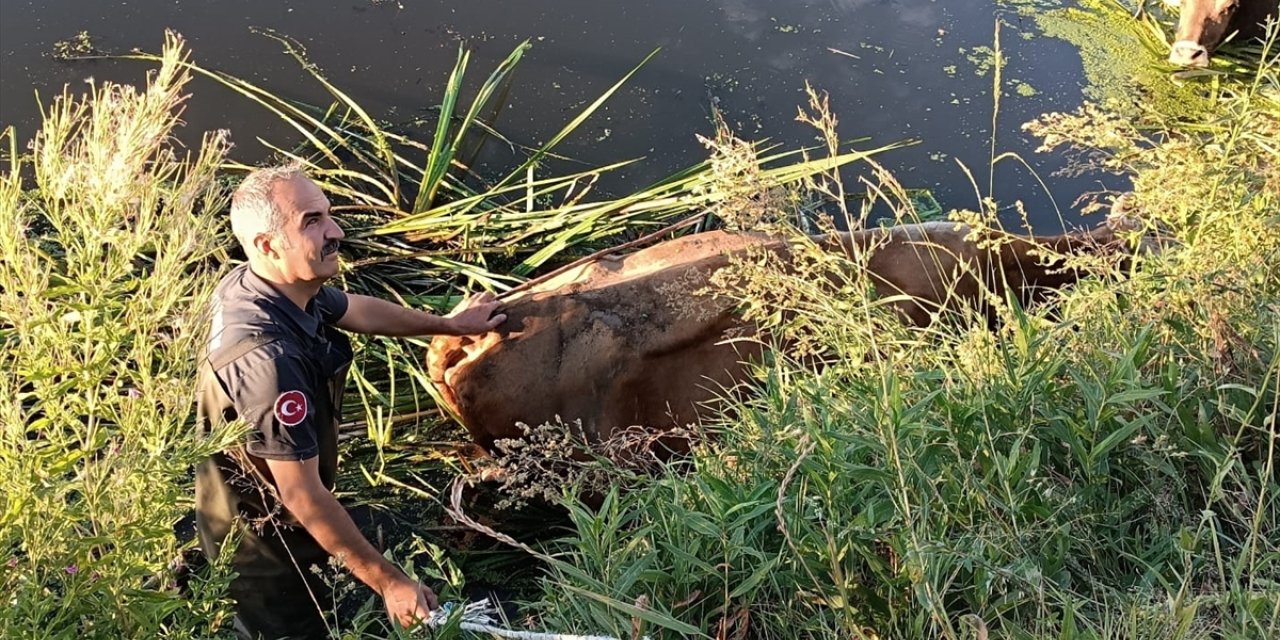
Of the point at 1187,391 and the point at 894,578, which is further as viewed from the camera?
the point at 1187,391

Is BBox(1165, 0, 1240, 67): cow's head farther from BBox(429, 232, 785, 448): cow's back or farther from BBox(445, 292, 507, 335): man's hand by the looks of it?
BBox(445, 292, 507, 335): man's hand

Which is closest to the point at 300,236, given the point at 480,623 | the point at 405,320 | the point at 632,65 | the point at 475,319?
the point at 405,320

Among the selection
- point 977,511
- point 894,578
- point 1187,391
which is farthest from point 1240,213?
point 894,578

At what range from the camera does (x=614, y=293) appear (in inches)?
105

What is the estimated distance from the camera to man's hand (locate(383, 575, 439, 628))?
6.17 feet

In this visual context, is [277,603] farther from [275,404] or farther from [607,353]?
[607,353]

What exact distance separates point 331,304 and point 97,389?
1.23 meters

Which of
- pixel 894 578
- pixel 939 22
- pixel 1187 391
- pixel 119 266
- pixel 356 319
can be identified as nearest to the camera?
pixel 119 266

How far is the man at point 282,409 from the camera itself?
6.46 feet

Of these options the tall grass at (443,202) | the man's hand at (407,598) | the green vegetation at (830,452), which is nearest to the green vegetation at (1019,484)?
the green vegetation at (830,452)

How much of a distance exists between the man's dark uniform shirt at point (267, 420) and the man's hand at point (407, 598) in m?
0.16

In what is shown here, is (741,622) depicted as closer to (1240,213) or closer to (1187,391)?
(1187,391)

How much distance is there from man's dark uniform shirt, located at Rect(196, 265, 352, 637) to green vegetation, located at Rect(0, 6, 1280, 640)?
0.78 ft

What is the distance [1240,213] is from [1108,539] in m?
0.90
